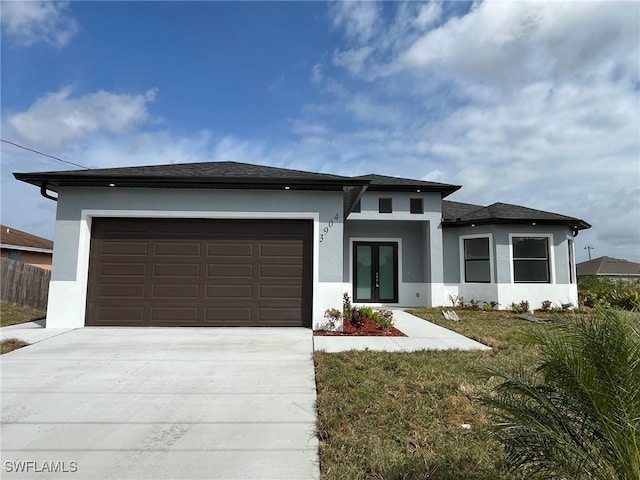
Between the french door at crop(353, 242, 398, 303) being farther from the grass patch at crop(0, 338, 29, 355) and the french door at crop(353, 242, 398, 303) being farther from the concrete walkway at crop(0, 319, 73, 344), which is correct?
the grass patch at crop(0, 338, 29, 355)

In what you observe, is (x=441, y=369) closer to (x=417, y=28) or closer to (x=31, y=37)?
(x=417, y=28)

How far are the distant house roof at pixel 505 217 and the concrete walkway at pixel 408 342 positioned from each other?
6.46 meters

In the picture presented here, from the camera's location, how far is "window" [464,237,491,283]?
552 inches

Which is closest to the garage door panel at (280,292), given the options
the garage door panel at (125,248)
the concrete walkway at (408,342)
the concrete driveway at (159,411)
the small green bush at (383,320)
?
the concrete walkway at (408,342)

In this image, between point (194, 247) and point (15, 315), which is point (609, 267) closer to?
point (194, 247)

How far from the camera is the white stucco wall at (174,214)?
8312 mm

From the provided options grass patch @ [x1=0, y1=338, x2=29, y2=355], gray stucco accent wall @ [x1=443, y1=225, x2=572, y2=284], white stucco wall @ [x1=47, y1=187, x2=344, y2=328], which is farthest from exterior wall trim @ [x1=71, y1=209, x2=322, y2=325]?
gray stucco accent wall @ [x1=443, y1=225, x2=572, y2=284]

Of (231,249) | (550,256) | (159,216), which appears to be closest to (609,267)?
(550,256)

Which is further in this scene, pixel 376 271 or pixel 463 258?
pixel 376 271

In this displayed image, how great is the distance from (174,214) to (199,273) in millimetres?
1524

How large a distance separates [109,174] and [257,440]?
24.1ft

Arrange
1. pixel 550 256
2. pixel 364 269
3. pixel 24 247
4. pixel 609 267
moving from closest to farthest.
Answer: pixel 550 256
pixel 364 269
pixel 24 247
pixel 609 267

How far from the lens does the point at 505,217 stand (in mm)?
13578

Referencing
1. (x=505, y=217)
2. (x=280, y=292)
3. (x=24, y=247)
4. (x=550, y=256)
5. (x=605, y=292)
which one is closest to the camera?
(x=280, y=292)
